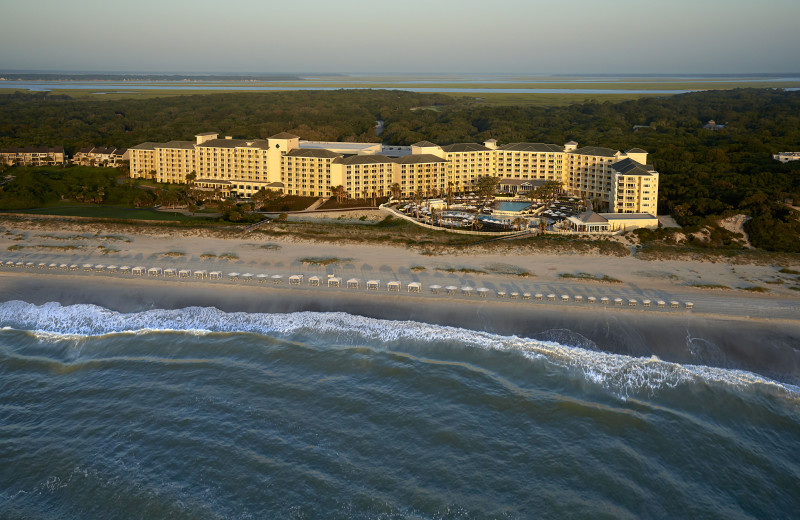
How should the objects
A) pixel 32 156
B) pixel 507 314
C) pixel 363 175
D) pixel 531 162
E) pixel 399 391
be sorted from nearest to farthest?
pixel 399 391 < pixel 507 314 < pixel 363 175 < pixel 531 162 < pixel 32 156

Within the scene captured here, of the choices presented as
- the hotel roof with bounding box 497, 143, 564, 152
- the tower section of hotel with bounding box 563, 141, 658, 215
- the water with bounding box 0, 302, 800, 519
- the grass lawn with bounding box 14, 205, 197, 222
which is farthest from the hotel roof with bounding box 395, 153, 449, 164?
the water with bounding box 0, 302, 800, 519

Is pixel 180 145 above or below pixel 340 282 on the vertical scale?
above

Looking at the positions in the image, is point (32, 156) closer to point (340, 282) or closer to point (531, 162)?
point (531, 162)

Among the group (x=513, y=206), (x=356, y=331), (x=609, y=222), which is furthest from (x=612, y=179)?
(x=356, y=331)

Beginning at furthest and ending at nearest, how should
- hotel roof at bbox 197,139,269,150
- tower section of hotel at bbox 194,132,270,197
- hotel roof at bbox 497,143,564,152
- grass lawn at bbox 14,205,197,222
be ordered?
hotel roof at bbox 497,143,564,152, hotel roof at bbox 197,139,269,150, tower section of hotel at bbox 194,132,270,197, grass lawn at bbox 14,205,197,222

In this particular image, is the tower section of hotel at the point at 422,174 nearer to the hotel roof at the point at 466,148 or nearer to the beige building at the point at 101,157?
the hotel roof at the point at 466,148

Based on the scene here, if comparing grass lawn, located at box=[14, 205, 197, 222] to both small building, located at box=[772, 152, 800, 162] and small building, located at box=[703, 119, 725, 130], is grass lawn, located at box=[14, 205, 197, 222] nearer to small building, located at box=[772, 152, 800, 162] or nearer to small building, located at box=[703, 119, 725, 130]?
small building, located at box=[772, 152, 800, 162]
